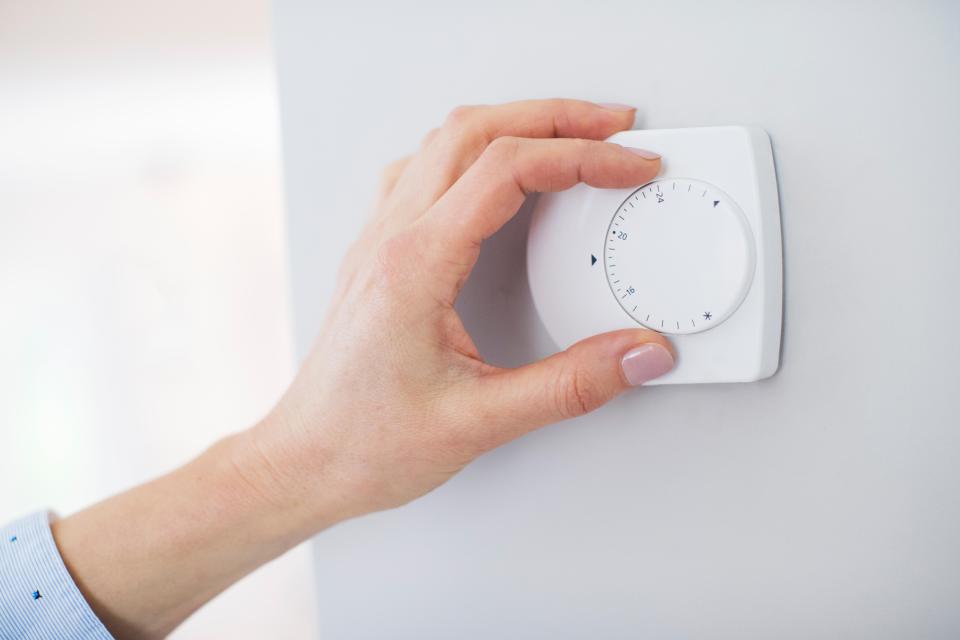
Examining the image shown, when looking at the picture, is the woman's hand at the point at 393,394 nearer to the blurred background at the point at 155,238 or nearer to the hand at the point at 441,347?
the hand at the point at 441,347

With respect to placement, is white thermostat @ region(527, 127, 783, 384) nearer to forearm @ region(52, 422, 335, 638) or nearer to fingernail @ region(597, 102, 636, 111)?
fingernail @ region(597, 102, 636, 111)

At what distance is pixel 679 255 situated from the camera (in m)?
0.47

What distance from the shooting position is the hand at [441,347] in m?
0.47

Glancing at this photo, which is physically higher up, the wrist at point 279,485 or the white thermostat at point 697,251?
the white thermostat at point 697,251

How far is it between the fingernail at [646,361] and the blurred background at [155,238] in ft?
2.80

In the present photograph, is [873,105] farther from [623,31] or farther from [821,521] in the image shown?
[821,521]

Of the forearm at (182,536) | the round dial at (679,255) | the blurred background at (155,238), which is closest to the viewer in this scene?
the round dial at (679,255)

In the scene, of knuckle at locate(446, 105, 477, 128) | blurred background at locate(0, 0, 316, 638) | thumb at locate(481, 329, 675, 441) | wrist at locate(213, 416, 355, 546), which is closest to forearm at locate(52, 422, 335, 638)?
wrist at locate(213, 416, 355, 546)

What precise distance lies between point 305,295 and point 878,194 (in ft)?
1.48

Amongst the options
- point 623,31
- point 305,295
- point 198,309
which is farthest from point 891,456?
point 198,309

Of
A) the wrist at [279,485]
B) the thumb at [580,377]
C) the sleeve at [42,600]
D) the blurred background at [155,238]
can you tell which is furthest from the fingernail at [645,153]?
the blurred background at [155,238]

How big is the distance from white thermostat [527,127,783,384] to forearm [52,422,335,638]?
293 mm

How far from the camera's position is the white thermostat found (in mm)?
461

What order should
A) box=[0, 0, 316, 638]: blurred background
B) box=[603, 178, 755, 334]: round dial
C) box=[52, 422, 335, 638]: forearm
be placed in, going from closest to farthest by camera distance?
box=[603, 178, 755, 334]: round dial < box=[52, 422, 335, 638]: forearm < box=[0, 0, 316, 638]: blurred background
